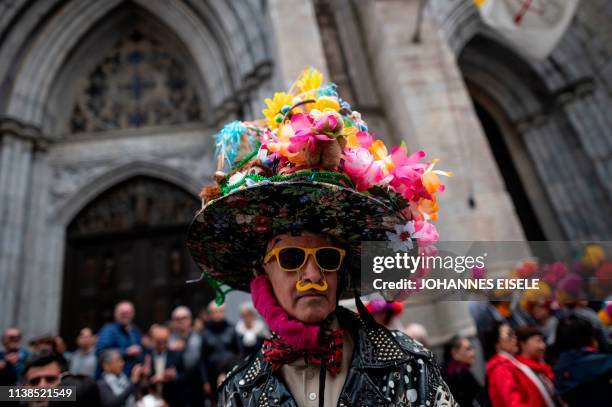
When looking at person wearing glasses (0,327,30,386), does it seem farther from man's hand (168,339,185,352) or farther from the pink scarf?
the pink scarf

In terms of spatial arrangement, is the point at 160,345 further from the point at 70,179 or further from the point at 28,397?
the point at 70,179

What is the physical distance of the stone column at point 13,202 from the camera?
245 inches

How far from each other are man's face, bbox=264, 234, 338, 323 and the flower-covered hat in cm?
5

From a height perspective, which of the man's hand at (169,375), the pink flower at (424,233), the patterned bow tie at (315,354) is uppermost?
the pink flower at (424,233)

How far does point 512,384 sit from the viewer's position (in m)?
2.29

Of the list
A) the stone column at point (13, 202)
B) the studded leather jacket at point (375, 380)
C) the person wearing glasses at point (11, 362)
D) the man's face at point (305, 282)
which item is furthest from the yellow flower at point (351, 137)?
the stone column at point (13, 202)

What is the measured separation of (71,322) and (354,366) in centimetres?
727

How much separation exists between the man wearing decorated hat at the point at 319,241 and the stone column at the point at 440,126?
121 inches

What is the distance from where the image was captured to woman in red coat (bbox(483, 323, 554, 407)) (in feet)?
7.42

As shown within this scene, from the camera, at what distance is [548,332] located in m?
3.80

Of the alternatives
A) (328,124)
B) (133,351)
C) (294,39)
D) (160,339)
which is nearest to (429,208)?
(328,124)

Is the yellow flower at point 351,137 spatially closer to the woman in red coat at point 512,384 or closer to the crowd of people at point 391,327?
the crowd of people at point 391,327

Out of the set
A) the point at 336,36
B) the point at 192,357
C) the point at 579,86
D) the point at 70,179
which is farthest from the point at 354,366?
the point at 579,86

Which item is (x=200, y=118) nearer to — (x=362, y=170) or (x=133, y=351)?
(x=133, y=351)
